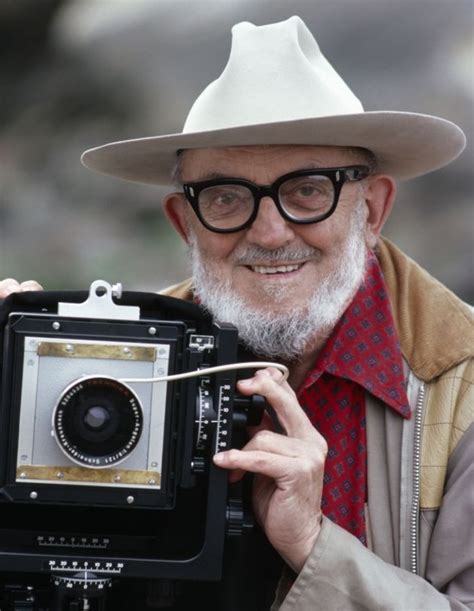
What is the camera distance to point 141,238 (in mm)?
3770

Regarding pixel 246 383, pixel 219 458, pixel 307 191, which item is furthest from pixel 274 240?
pixel 219 458

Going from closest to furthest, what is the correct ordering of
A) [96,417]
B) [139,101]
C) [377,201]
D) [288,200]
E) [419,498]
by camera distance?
[96,417], [419,498], [288,200], [377,201], [139,101]

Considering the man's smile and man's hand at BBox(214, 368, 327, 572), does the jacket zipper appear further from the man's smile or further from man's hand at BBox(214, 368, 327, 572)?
the man's smile

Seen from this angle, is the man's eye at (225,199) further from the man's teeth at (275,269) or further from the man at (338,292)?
the man's teeth at (275,269)

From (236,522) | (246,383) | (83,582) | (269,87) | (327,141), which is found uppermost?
(269,87)

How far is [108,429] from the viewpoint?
A: 1.63m

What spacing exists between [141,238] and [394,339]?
1.78 meters

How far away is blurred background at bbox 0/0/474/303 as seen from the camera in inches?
144

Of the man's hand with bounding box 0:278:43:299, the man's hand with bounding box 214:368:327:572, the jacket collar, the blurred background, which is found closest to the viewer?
the man's hand with bounding box 214:368:327:572

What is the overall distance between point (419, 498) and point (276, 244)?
52cm

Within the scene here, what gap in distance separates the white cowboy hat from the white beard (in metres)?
0.17

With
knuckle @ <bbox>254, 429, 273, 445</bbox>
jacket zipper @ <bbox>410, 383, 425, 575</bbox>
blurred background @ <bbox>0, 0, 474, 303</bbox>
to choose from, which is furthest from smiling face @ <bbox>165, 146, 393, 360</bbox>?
blurred background @ <bbox>0, 0, 474, 303</bbox>

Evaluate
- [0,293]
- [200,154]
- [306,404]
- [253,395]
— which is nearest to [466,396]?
[306,404]

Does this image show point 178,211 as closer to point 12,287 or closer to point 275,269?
point 275,269
